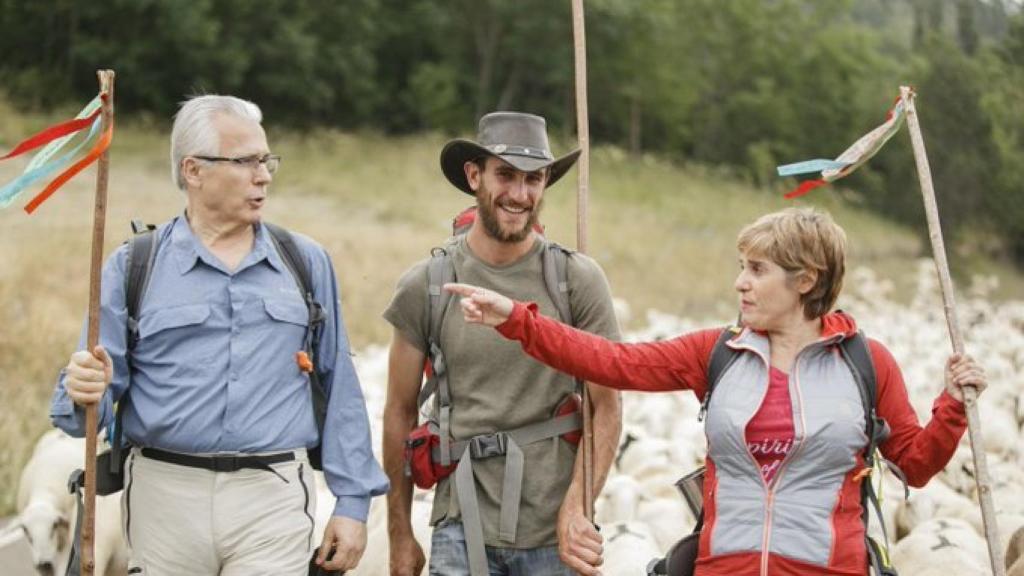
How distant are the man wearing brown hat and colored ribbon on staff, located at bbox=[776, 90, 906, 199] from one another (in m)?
0.70

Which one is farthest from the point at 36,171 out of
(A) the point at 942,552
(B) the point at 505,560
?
(A) the point at 942,552

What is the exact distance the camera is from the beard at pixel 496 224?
14.1ft

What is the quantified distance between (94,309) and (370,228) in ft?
83.0

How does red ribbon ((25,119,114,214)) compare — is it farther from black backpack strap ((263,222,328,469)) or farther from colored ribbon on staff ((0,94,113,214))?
black backpack strap ((263,222,328,469))

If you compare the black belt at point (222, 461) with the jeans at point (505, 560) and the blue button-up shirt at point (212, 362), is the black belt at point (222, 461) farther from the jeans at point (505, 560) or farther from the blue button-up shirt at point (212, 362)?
the jeans at point (505, 560)

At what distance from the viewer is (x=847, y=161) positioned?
4.30 m

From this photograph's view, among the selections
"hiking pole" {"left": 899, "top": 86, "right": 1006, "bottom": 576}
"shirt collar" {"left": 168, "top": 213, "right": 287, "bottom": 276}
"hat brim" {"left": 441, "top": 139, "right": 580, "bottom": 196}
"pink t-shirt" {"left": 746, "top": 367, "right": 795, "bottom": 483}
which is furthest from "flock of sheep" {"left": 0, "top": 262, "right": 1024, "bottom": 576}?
"shirt collar" {"left": 168, "top": 213, "right": 287, "bottom": 276}

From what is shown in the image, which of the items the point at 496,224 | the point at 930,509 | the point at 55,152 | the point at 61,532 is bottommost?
the point at 61,532

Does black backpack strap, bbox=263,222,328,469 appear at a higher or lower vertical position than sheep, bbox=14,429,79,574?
higher

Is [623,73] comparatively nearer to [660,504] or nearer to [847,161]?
[660,504]

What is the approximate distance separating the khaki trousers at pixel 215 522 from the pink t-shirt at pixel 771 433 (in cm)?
137

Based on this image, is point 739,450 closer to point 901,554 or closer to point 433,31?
point 901,554

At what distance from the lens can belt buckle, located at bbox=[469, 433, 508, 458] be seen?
14.2 feet

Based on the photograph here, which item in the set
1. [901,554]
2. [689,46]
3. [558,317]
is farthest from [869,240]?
[558,317]
